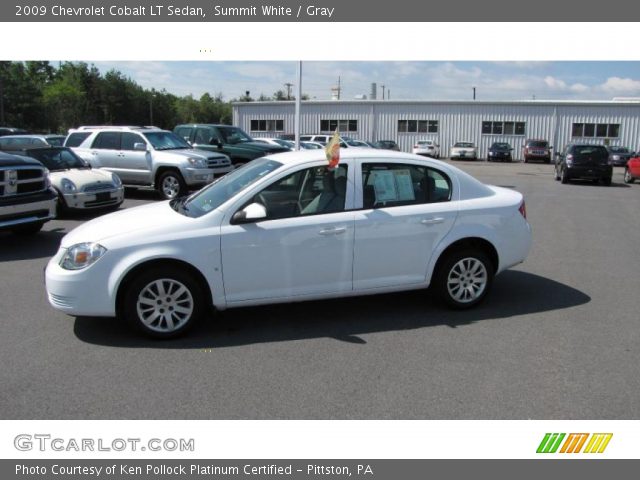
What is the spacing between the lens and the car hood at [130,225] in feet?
16.8

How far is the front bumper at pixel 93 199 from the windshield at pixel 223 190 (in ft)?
21.4

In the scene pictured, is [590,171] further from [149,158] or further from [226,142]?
[149,158]

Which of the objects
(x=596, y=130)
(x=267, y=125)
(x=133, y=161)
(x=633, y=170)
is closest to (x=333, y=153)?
(x=133, y=161)

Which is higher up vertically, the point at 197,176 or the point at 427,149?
the point at 427,149

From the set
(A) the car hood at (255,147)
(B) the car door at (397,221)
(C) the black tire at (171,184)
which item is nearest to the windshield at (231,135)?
(A) the car hood at (255,147)

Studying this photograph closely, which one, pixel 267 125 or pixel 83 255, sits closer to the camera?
pixel 83 255

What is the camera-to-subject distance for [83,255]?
501cm

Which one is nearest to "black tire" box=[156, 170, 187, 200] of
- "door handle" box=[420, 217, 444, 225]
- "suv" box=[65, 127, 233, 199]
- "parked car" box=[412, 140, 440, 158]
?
"suv" box=[65, 127, 233, 199]

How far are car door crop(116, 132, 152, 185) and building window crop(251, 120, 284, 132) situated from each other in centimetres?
3382

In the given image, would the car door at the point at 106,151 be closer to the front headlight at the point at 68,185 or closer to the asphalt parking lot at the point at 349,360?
the front headlight at the point at 68,185

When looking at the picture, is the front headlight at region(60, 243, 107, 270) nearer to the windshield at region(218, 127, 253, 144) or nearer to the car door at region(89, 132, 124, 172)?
the car door at region(89, 132, 124, 172)

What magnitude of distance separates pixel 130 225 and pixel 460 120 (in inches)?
1695

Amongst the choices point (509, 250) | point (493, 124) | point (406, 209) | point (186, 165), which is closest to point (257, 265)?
point (406, 209)

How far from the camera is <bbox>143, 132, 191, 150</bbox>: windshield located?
15.5 m
